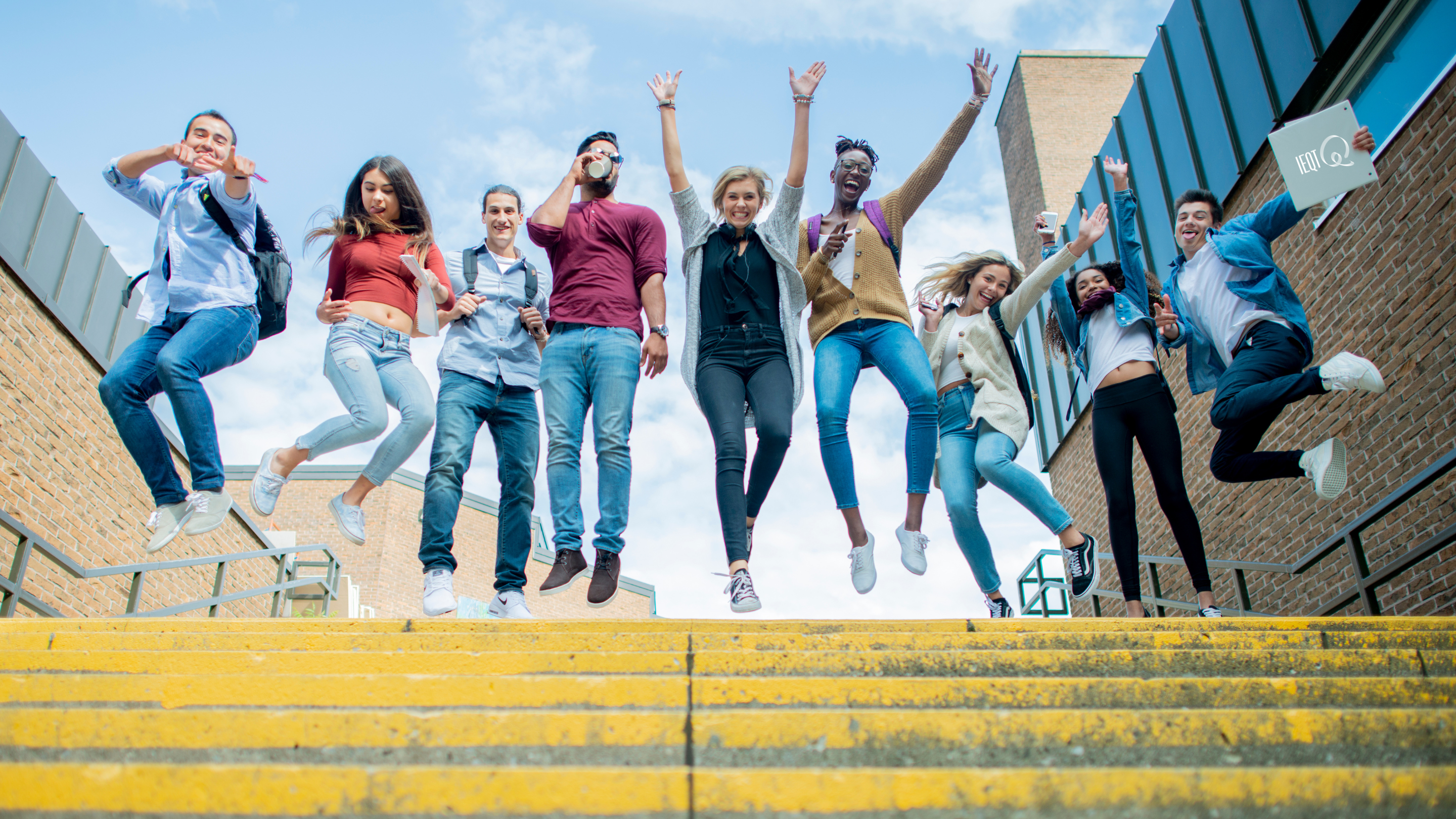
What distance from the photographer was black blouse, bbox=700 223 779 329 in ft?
14.8

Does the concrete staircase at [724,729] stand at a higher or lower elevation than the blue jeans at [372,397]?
lower

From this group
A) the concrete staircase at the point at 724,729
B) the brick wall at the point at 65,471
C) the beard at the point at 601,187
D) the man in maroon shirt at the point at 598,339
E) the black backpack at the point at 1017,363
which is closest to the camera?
the concrete staircase at the point at 724,729

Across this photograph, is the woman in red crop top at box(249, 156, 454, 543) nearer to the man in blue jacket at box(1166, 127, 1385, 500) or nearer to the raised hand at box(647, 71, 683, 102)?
the raised hand at box(647, 71, 683, 102)

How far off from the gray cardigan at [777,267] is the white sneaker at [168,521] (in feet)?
7.08

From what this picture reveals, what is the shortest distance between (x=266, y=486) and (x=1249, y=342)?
436 centimetres

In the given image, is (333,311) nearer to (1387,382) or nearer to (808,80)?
(808,80)

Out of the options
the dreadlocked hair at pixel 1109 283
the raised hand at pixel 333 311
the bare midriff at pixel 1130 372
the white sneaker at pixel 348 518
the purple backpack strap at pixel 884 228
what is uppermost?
the purple backpack strap at pixel 884 228

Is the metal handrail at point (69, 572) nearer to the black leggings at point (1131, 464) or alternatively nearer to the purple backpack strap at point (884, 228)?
the purple backpack strap at point (884, 228)

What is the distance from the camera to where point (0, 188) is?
806cm

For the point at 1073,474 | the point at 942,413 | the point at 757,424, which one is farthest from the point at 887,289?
the point at 1073,474

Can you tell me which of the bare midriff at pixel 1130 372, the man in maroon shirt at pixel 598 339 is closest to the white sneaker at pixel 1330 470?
the bare midriff at pixel 1130 372

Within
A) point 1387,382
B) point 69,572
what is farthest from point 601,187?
point 1387,382

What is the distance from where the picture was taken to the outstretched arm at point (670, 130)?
4680mm

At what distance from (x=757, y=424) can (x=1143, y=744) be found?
8.52 ft
